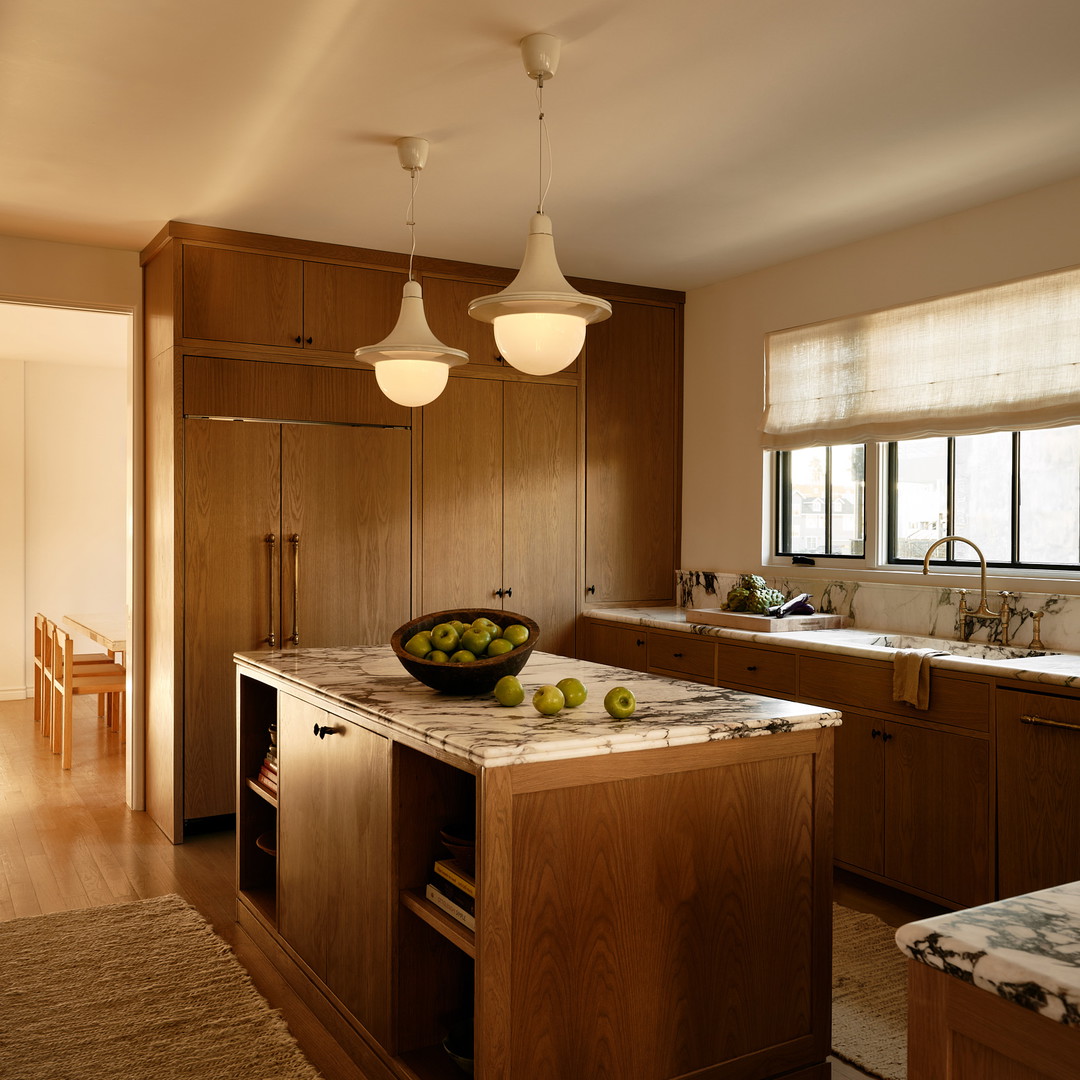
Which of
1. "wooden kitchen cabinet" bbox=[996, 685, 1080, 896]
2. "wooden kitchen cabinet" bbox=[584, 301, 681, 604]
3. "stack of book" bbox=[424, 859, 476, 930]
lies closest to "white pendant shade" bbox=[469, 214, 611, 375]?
"stack of book" bbox=[424, 859, 476, 930]

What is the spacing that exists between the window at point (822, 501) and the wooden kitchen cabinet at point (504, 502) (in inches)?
41.4

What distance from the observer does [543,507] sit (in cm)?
506

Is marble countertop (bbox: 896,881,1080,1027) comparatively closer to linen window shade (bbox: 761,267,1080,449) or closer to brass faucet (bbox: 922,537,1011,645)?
brass faucet (bbox: 922,537,1011,645)

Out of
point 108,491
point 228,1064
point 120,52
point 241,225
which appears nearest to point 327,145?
point 120,52

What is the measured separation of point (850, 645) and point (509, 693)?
183 cm

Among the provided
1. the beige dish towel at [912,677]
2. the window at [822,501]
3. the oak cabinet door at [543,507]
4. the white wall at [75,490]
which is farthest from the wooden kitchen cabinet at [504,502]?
the white wall at [75,490]

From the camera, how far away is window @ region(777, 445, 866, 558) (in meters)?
4.53

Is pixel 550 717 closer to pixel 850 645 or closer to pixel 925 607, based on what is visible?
pixel 850 645

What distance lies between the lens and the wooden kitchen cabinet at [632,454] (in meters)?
5.22

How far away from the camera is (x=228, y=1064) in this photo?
2.45 m

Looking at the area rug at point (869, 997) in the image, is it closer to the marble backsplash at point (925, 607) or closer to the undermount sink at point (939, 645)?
the undermount sink at point (939, 645)

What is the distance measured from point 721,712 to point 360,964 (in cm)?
105

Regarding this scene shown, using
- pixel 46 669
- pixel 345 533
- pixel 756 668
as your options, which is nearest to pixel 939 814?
pixel 756 668

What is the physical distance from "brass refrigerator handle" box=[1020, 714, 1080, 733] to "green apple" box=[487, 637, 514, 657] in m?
1.65
